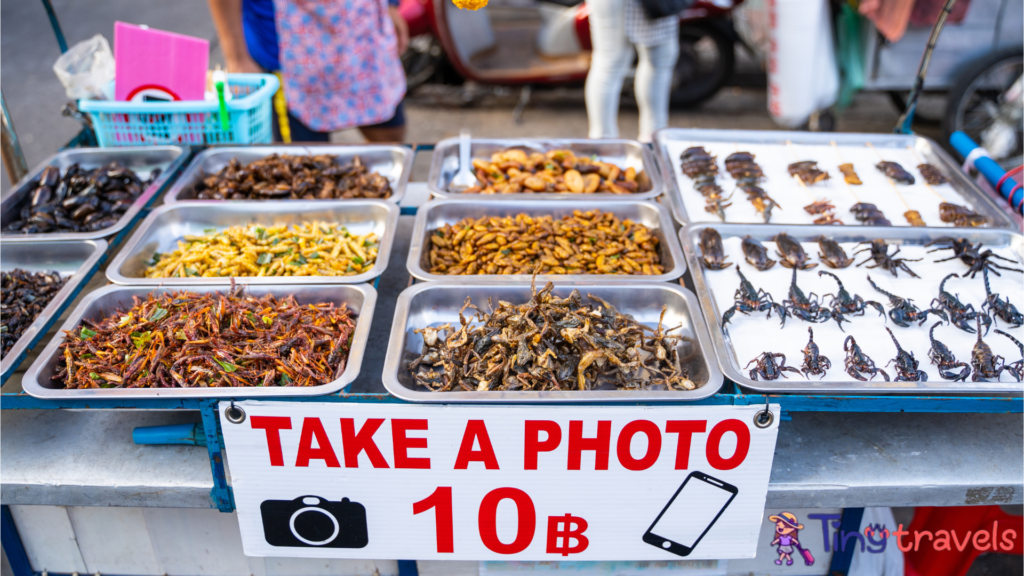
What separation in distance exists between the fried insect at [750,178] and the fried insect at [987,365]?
92 cm

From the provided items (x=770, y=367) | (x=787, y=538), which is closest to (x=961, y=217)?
(x=770, y=367)

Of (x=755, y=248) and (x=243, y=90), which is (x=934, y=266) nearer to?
(x=755, y=248)

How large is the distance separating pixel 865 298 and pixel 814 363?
1.61ft

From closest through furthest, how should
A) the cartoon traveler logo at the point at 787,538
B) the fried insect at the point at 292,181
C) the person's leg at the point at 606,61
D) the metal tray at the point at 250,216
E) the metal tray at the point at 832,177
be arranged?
the cartoon traveler logo at the point at 787,538
the metal tray at the point at 250,216
the metal tray at the point at 832,177
the fried insect at the point at 292,181
the person's leg at the point at 606,61

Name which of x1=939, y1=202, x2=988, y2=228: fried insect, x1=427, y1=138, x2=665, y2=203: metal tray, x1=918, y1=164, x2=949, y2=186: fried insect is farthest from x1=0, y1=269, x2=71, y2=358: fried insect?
x1=918, y1=164, x2=949, y2=186: fried insect

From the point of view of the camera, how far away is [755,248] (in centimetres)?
237

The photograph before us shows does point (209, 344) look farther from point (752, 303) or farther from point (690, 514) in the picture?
point (752, 303)

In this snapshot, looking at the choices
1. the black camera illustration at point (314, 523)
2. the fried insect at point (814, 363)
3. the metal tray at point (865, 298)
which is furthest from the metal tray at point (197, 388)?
the fried insect at point (814, 363)

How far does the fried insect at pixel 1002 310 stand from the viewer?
6.84ft

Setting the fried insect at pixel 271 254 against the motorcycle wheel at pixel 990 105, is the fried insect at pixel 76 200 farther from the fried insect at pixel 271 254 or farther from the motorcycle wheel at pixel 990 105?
the motorcycle wheel at pixel 990 105

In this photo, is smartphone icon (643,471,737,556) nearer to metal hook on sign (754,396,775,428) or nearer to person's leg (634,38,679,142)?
metal hook on sign (754,396,775,428)

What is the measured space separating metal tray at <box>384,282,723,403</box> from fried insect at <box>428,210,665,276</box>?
0.40ft

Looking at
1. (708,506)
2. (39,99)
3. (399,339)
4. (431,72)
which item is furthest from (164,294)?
(39,99)

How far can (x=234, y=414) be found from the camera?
5.57 ft
